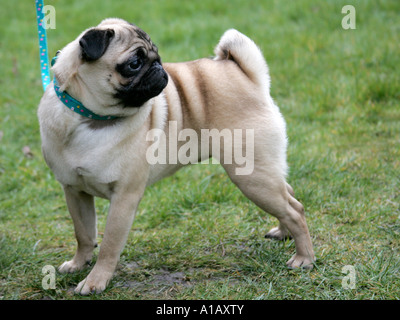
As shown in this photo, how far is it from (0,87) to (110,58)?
175 inches

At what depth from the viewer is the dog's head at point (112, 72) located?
9.60 ft

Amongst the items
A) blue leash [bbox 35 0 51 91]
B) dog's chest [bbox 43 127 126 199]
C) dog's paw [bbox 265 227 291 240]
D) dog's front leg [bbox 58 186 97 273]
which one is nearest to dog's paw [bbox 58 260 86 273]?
dog's front leg [bbox 58 186 97 273]

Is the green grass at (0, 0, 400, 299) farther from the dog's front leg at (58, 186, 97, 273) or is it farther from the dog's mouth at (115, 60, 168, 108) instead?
the dog's mouth at (115, 60, 168, 108)

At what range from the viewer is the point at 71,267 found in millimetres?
3510

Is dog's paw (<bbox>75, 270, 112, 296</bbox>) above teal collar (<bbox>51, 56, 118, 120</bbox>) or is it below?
below

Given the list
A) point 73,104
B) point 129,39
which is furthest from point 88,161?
point 129,39

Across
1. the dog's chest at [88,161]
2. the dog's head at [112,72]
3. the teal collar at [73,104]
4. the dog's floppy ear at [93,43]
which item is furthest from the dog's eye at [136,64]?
the dog's chest at [88,161]

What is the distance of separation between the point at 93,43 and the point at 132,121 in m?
0.52

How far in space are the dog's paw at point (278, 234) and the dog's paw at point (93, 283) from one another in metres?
1.24

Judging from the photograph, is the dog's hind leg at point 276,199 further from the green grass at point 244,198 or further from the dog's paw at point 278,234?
the dog's paw at point 278,234

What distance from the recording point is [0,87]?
684 cm

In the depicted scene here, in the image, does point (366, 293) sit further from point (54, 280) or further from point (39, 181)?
point (39, 181)

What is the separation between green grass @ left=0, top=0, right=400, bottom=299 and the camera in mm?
3332

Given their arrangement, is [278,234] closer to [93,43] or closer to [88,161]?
[88,161]
